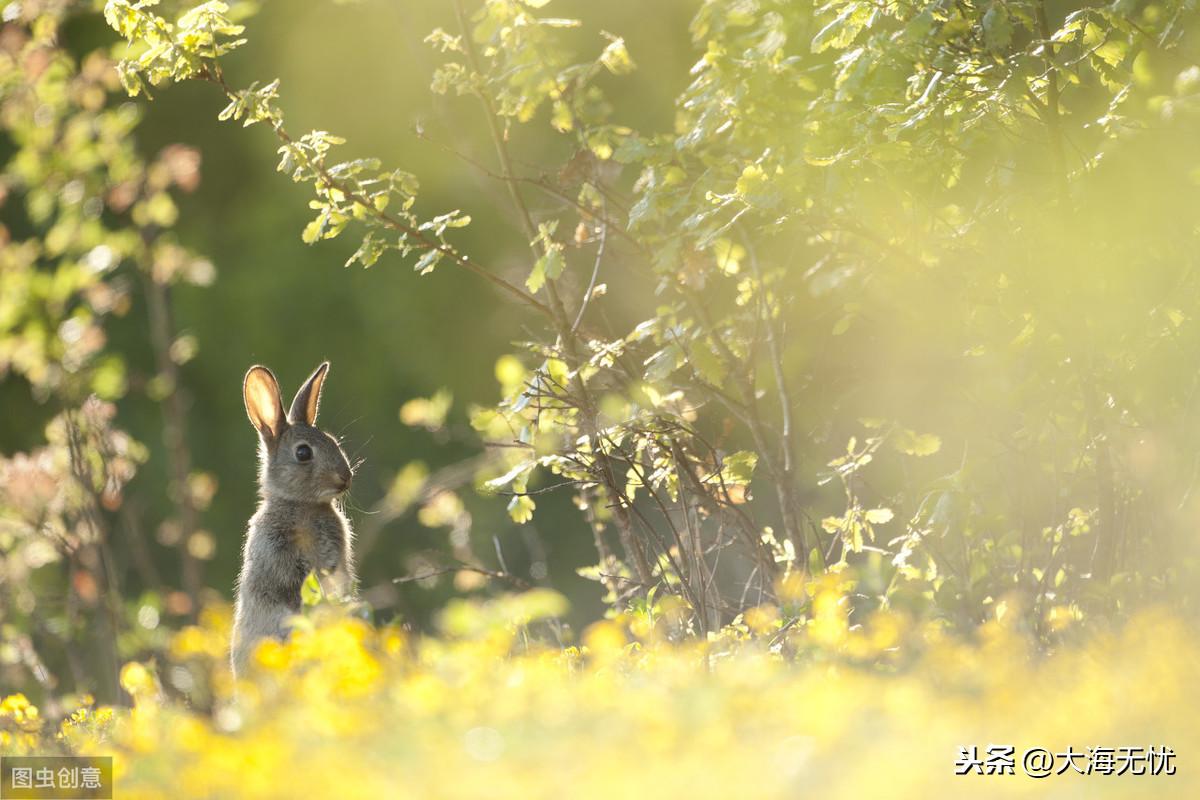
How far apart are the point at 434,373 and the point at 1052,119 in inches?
313

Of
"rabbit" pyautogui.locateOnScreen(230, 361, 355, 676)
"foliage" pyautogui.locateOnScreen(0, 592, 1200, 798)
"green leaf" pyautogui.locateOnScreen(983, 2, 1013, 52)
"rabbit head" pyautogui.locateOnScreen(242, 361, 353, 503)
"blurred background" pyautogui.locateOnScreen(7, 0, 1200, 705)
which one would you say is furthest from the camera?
"rabbit head" pyautogui.locateOnScreen(242, 361, 353, 503)

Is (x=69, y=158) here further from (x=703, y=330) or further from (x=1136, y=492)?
(x=1136, y=492)

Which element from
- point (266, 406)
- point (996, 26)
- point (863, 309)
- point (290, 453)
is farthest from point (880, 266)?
point (266, 406)

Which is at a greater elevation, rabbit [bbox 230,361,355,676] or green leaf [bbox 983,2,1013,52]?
green leaf [bbox 983,2,1013,52]

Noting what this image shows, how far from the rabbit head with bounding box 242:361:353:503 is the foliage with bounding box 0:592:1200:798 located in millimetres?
2015

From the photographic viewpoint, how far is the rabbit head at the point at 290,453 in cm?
577

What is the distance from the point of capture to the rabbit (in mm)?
5324

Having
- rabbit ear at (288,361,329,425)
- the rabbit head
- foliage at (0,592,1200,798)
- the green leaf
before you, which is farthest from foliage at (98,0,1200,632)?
foliage at (0,592,1200,798)

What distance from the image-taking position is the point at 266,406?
592 cm

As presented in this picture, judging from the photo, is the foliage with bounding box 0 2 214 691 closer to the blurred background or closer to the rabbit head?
the blurred background

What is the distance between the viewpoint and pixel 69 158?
6.75 meters

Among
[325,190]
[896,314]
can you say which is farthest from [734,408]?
[325,190]

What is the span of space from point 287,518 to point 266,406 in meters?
0.57

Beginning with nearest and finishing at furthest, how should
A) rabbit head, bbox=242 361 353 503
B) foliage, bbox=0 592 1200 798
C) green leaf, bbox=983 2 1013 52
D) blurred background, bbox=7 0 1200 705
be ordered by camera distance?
foliage, bbox=0 592 1200 798 → green leaf, bbox=983 2 1013 52 → blurred background, bbox=7 0 1200 705 → rabbit head, bbox=242 361 353 503
